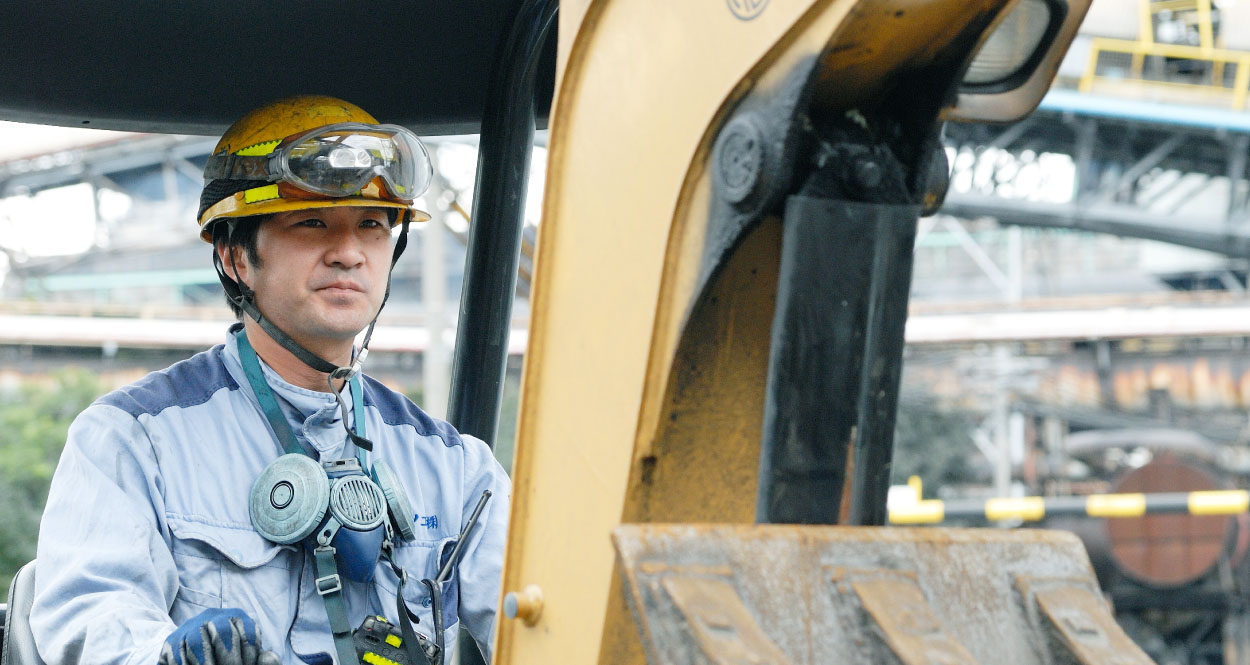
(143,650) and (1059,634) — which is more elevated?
(1059,634)

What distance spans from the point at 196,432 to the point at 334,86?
0.93 m

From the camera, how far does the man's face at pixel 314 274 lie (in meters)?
2.56

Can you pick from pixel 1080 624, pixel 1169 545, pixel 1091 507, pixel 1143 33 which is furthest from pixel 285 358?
pixel 1143 33

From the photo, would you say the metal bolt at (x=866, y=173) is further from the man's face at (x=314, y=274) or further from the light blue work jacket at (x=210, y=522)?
the man's face at (x=314, y=274)

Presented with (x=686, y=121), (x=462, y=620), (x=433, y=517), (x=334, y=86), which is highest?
(x=334, y=86)

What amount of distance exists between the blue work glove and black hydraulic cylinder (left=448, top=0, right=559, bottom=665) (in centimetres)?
78

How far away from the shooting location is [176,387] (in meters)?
2.48

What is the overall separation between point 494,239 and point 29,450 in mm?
14844

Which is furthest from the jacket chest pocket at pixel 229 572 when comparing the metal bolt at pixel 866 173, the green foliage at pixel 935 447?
the green foliage at pixel 935 447

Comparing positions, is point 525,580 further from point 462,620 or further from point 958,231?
point 958,231

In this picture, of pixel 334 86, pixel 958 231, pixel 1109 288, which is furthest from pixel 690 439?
pixel 1109 288

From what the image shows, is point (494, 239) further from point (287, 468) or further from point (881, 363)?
point (881, 363)

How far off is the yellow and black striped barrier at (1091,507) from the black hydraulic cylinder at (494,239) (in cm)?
1245

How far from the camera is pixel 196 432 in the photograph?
2.43 metres
